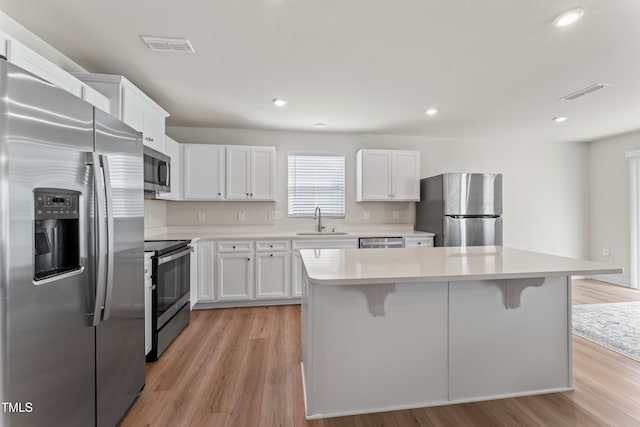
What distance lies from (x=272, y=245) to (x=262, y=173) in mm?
1010

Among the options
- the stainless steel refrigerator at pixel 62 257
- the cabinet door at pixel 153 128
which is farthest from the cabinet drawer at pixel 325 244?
the stainless steel refrigerator at pixel 62 257

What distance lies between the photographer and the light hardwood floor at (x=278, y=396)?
173 centimetres

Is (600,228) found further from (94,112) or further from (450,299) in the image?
(94,112)

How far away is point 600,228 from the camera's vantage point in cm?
501

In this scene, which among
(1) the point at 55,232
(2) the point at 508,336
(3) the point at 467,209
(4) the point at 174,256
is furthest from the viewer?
(3) the point at 467,209

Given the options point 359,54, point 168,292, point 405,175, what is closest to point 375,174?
point 405,175

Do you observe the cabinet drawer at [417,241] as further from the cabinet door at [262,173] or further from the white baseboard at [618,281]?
the white baseboard at [618,281]

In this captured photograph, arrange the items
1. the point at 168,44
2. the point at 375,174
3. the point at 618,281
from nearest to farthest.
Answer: the point at 168,44
the point at 375,174
the point at 618,281

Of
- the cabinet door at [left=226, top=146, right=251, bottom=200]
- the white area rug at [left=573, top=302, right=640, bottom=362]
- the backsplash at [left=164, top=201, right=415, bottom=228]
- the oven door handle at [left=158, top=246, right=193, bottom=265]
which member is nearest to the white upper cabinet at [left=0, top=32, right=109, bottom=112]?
the oven door handle at [left=158, top=246, right=193, bottom=265]

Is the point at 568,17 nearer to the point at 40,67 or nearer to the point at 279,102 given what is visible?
the point at 279,102

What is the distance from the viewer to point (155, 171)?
2.79 metres

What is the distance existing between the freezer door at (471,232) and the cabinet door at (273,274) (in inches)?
80.6

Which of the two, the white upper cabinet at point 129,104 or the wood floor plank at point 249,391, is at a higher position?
the white upper cabinet at point 129,104

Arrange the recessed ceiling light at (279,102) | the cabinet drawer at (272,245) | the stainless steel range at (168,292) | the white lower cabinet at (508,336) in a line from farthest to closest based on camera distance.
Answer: the cabinet drawer at (272,245) < the recessed ceiling light at (279,102) < the stainless steel range at (168,292) < the white lower cabinet at (508,336)
